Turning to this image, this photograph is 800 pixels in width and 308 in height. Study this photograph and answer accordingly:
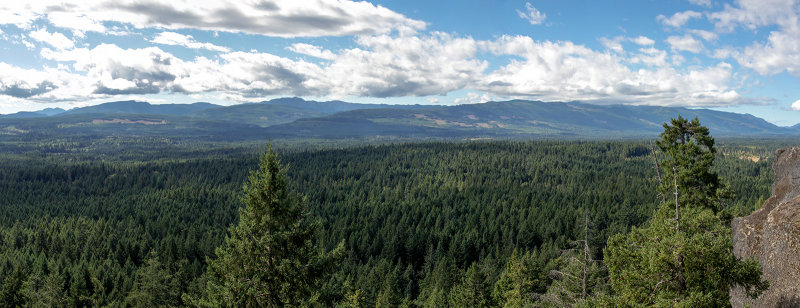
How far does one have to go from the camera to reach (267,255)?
64.9ft

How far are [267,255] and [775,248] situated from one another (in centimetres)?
1973

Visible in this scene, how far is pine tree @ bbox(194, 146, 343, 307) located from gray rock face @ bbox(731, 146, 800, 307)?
17.3m

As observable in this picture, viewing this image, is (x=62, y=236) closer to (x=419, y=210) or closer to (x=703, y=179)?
(x=419, y=210)

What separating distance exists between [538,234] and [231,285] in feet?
415

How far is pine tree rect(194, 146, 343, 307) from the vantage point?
19.4 metres

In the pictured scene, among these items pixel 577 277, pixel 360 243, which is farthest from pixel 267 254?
pixel 360 243

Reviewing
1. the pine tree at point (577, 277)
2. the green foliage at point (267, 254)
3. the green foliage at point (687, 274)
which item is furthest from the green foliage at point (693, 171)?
the green foliage at point (267, 254)

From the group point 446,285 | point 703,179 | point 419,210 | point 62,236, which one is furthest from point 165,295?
point 419,210

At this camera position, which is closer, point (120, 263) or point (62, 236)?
point (120, 263)

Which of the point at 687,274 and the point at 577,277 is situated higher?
the point at 687,274

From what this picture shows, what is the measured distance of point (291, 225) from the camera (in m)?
20.3

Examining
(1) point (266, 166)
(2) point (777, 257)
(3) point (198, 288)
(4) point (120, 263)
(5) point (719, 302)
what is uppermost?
(1) point (266, 166)

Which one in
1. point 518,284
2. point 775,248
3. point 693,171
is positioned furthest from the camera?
point 518,284

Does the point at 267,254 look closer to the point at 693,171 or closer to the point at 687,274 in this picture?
the point at 687,274
